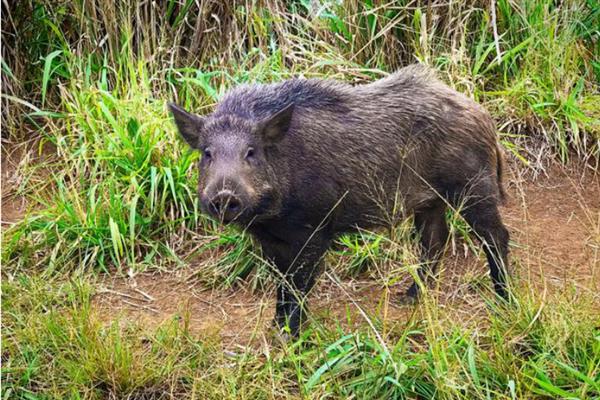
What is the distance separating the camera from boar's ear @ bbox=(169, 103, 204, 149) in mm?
5324

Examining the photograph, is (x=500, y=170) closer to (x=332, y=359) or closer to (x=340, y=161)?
(x=340, y=161)

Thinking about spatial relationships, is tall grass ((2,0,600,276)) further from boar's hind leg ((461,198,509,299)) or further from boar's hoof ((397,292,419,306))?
boar's hoof ((397,292,419,306))

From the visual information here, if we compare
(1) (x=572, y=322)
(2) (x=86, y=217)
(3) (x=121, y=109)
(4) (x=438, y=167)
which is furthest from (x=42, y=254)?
(1) (x=572, y=322)

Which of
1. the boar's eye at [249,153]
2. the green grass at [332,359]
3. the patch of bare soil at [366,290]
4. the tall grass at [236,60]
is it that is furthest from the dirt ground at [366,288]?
the boar's eye at [249,153]

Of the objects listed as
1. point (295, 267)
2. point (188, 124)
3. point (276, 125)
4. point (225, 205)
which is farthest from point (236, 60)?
point (225, 205)

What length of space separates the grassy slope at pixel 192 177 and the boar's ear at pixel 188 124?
71cm

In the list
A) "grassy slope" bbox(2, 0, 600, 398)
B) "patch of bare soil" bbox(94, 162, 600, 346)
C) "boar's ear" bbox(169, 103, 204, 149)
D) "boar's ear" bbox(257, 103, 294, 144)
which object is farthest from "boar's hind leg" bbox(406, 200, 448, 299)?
"boar's ear" bbox(169, 103, 204, 149)

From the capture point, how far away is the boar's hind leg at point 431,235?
19.7 feet

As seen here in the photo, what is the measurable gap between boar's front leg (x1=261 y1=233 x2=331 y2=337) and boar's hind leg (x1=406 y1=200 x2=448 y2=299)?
29.3 inches

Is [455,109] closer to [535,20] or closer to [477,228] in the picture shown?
[477,228]

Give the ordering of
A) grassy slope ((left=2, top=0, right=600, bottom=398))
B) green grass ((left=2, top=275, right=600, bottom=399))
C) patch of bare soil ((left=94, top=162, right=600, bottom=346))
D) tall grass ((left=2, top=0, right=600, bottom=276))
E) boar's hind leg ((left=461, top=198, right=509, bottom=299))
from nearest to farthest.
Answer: green grass ((left=2, top=275, right=600, bottom=399)) < grassy slope ((left=2, top=0, right=600, bottom=398)) < patch of bare soil ((left=94, top=162, right=600, bottom=346)) < boar's hind leg ((left=461, top=198, right=509, bottom=299)) < tall grass ((left=2, top=0, right=600, bottom=276))

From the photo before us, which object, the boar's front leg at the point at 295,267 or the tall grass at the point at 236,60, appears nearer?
the boar's front leg at the point at 295,267

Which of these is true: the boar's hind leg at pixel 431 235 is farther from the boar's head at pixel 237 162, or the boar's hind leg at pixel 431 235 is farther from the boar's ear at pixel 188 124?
the boar's ear at pixel 188 124

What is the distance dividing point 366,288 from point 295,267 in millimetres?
780
